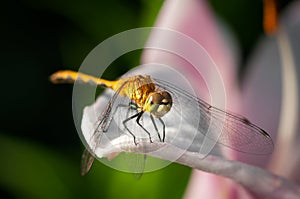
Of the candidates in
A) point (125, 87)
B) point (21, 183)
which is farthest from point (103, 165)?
point (125, 87)

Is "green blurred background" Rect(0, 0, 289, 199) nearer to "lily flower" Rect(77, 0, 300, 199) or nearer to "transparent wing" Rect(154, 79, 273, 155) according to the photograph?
"lily flower" Rect(77, 0, 300, 199)

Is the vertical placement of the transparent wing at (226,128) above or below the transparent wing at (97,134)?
above

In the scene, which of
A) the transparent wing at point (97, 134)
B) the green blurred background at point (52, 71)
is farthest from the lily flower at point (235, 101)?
the green blurred background at point (52, 71)

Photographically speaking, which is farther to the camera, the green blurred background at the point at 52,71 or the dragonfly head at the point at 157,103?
the green blurred background at the point at 52,71

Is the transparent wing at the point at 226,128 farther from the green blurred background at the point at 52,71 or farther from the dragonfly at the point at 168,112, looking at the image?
the green blurred background at the point at 52,71

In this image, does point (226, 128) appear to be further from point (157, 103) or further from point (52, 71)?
point (52, 71)

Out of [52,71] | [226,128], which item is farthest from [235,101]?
[52,71]

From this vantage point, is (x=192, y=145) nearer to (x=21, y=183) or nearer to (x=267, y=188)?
(x=267, y=188)

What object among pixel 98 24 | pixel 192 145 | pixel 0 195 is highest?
pixel 98 24
